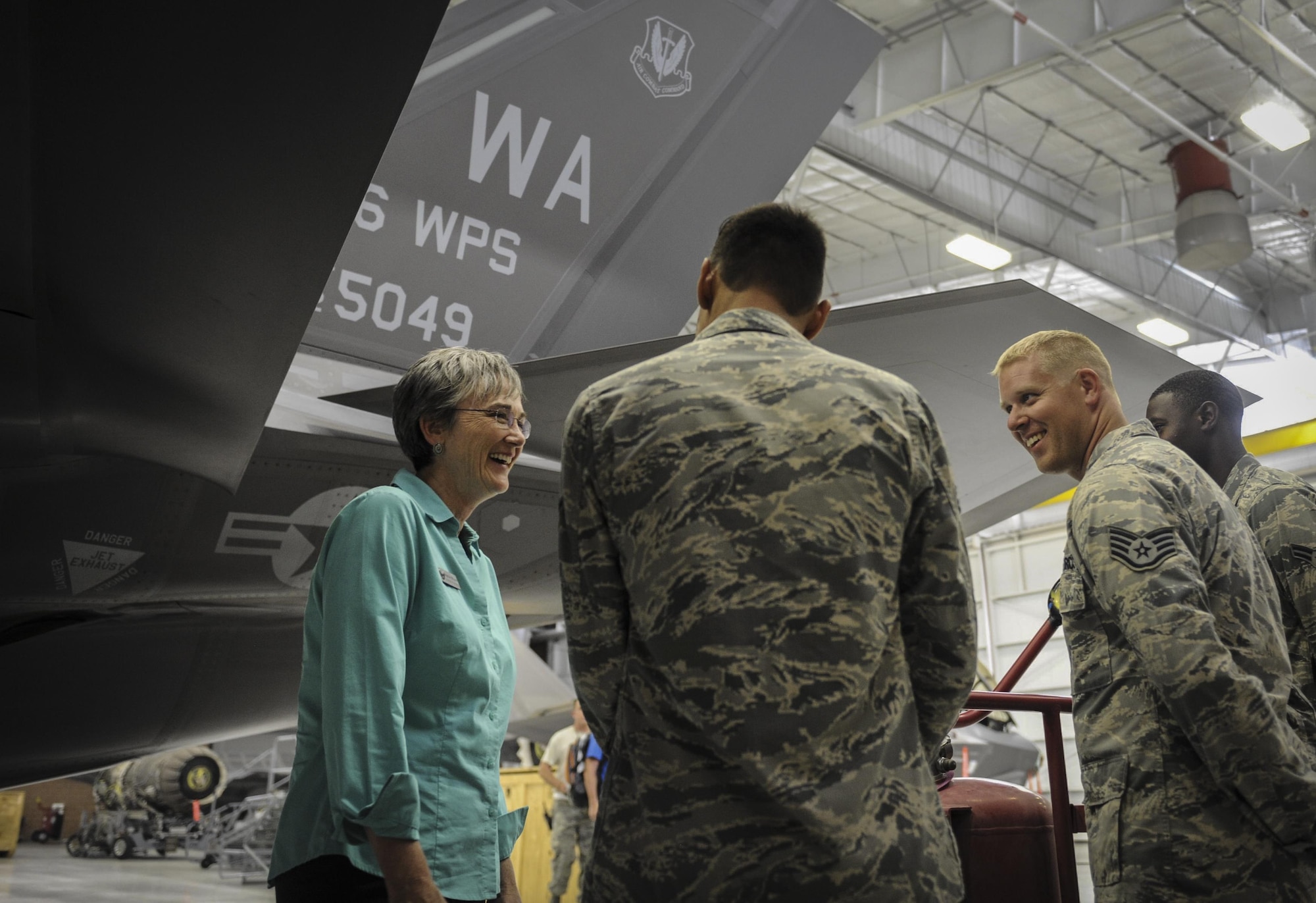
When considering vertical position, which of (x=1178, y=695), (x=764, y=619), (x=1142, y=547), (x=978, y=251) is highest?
(x=978, y=251)

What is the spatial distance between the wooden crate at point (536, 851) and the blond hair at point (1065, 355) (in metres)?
7.51

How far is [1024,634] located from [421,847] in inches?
849

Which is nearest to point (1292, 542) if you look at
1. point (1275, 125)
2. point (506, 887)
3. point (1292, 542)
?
point (1292, 542)

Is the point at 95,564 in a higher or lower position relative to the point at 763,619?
higher

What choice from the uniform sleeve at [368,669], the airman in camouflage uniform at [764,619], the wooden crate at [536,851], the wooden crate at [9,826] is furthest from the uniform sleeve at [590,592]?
the wooden crate at [9,826]

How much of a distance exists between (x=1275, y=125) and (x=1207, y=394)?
11099mm

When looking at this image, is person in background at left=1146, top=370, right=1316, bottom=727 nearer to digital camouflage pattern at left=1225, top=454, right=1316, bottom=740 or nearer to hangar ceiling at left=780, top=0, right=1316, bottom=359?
digital camouflage pattern at left=1225, top=454, right=1316, bottom=740

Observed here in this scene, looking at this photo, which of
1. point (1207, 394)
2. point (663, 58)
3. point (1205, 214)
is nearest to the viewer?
point (1207, 394)

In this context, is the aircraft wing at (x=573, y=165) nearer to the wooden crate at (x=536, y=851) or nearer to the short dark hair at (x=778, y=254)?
the short dark hair at (x=778, y=254)

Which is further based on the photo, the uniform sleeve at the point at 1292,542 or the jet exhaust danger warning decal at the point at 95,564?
the jet exhaust danger warning decal at the point at 95,564

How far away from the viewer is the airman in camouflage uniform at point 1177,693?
69.6 inches

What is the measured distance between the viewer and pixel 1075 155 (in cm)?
1677

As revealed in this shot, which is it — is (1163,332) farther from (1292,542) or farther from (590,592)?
(590,592)

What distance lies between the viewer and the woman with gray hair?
156 centimetres
